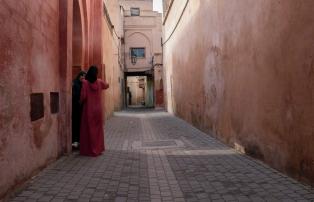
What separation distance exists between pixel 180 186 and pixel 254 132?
6.70ft

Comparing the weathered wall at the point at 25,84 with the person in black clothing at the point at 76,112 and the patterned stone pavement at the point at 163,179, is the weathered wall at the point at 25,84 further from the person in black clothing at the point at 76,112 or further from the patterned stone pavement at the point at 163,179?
the person in black clothing at the point at 76,112

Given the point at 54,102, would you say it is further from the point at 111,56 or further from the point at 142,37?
the point at 142,37

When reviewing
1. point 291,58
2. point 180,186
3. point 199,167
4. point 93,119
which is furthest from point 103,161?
point 291,58

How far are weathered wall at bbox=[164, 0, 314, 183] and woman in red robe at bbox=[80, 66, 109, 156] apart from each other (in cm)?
252

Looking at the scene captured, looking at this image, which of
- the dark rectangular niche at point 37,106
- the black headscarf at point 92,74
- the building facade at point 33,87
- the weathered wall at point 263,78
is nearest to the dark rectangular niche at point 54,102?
the building facade at point 33,87

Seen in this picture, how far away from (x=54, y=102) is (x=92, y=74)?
3.25ft

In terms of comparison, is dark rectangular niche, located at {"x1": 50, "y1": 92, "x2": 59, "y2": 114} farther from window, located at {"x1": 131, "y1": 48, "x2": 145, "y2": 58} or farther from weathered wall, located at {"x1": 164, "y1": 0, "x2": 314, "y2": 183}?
window, located at {"x1": 131, "y1": 48, "x2": 145, "y2": 58}

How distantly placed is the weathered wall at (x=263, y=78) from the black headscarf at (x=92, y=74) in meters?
2.56

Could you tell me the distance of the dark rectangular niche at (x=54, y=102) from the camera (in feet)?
19.8

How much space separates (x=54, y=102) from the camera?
20.3 ft

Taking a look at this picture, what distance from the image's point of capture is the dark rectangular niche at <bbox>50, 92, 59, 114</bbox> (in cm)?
602

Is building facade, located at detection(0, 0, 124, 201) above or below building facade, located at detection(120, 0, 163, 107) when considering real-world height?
below

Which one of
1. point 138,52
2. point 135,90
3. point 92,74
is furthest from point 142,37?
point 92,74

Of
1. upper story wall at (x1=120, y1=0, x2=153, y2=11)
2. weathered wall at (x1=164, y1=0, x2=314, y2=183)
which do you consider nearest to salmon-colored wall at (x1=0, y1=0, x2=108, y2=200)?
weathered wall at (x1=164, y1=0, x2=314, y2=183)
